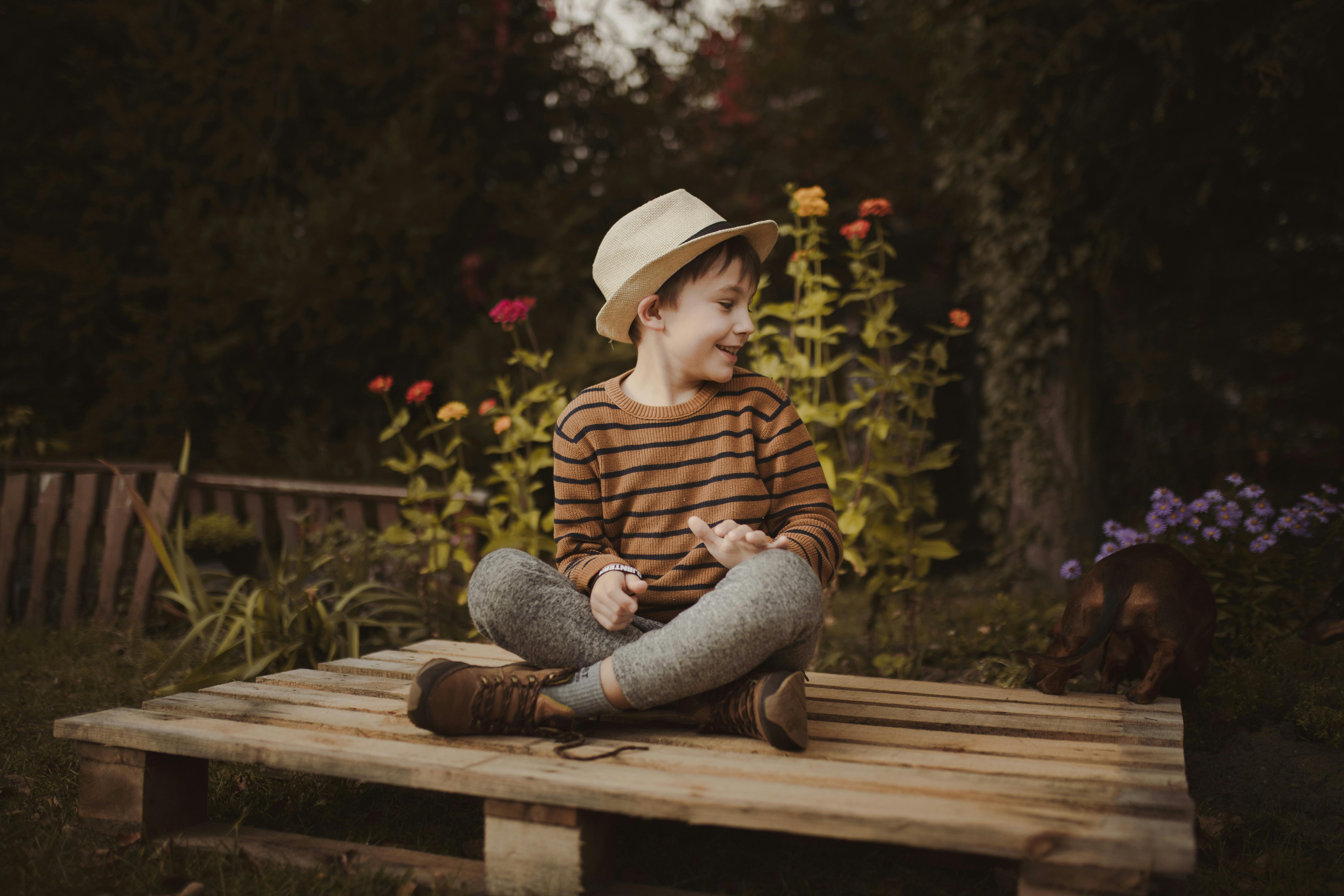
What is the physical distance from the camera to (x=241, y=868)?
71.9 inches

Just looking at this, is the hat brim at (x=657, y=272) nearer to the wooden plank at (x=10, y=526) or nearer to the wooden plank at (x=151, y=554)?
the wooden plank at (x=151, y=554)

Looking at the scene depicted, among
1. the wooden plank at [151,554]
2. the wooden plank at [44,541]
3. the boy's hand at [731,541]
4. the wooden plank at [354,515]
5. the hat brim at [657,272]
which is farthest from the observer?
the wooden plank at [354,515]

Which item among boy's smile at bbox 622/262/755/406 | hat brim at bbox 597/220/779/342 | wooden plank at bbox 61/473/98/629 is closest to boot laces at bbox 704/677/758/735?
boy's smile at bbox 622/262/755/406

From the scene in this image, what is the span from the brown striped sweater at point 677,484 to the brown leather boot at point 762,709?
0.81ft

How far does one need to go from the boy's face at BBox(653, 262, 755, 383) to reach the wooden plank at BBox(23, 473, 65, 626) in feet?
12.2

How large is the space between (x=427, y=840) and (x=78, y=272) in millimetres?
5138

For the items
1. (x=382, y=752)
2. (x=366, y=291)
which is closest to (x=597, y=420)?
(x=382, y=752)

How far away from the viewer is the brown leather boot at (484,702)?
6.01 feet

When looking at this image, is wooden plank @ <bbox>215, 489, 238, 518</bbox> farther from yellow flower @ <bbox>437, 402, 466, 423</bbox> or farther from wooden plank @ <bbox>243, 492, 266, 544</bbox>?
yellow flower @ <bbox>437, 402, 466, 423</bbox>

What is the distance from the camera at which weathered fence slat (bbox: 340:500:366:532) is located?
14.6 feet

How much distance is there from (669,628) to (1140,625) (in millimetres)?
1196

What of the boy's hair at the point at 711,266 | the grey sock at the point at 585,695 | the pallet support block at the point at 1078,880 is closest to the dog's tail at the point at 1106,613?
the pallet support block at the point at 1078,880

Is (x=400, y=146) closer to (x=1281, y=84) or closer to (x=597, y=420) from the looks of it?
(x=597, y=420)

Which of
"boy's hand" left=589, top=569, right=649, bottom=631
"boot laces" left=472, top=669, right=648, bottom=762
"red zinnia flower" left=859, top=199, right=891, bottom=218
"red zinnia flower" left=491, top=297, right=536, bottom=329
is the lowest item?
"boot laces" left=472, top=669, right=648, bottom=762
